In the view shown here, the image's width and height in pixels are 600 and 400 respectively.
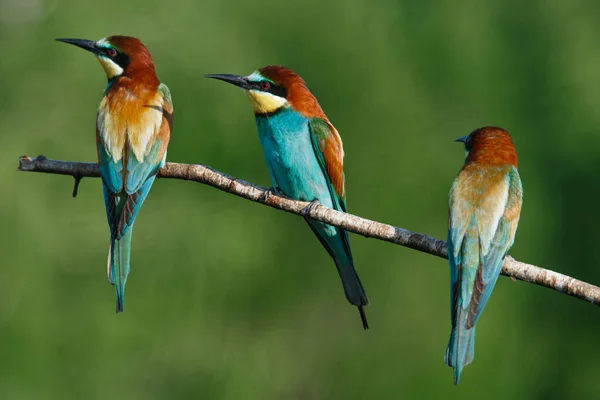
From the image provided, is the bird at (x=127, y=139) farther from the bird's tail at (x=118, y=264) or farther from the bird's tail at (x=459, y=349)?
the bird's tail at (x=459, y=349)

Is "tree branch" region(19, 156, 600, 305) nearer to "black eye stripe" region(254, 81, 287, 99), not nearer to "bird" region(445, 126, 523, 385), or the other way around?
"bird" region(445, 126, 523, 385)

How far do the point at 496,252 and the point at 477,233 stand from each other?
0.08 meters

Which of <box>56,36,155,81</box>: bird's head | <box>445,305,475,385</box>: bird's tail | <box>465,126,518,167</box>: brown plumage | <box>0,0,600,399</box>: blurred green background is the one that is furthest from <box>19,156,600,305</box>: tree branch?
<box>0,0,600,399</box>: blurred green background

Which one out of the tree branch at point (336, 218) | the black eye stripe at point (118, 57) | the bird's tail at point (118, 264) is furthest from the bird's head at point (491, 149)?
the black eye stripe at point (118, 57)

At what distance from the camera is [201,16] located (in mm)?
10898

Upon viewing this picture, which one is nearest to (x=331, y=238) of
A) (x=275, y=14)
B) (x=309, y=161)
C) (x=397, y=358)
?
(x=309, y=161)

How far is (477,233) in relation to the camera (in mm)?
3164

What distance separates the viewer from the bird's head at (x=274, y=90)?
3.76 meters

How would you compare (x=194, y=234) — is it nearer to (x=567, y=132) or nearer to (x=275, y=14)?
(x=275, y=14)

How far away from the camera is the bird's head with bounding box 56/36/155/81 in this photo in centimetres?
369

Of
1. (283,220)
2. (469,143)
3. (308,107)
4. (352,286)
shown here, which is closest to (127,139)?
(308,107)

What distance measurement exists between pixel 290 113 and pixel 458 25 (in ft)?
33.0

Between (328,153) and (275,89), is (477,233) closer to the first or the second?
(328,153)

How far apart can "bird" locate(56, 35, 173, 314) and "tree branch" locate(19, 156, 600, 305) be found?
0.07 m
